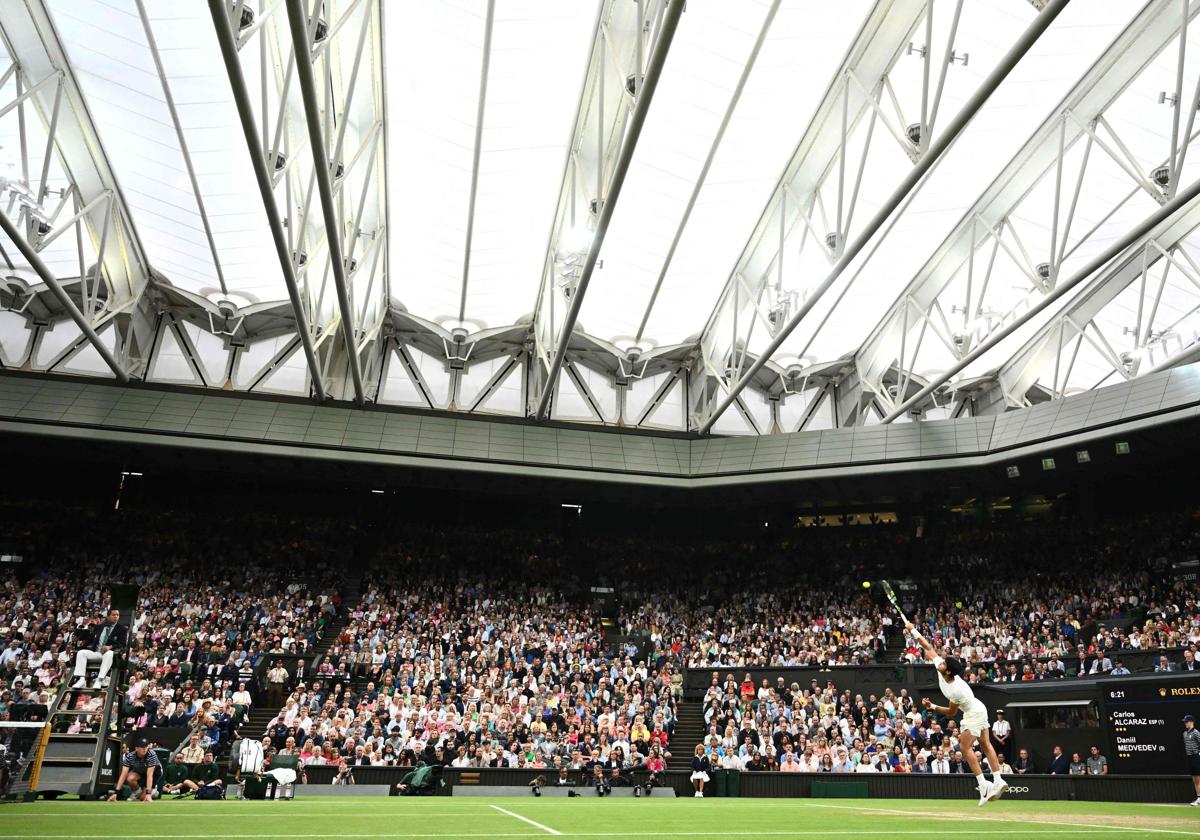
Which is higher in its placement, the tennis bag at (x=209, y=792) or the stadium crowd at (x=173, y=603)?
the stadium crowd at (x=173, y=603)

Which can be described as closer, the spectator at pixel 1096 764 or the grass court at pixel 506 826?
the grass court at pixel 506 826

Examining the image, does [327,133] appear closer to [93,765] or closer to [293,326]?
[93,765]

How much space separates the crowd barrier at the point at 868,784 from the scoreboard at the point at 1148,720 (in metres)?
1.49

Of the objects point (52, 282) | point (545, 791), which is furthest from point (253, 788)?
point (52, 282)

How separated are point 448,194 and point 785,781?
697 inches

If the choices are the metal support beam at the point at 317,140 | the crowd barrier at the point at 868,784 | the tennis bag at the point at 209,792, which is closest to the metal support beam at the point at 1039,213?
the crowd barrier at the point at 868,784

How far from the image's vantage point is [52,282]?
20656 mm

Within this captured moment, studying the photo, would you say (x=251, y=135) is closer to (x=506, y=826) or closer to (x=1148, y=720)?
(x=506, y=826)

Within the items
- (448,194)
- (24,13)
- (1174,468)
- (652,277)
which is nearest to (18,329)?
(24,13)

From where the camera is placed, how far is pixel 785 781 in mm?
21375

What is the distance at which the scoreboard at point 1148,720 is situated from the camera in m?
18.9

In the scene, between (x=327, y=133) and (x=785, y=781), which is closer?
(x=327, y=133)

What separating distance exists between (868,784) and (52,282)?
2359 cm

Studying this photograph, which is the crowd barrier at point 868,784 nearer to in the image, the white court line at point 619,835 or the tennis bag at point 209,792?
the tennis bag at point 209,792
